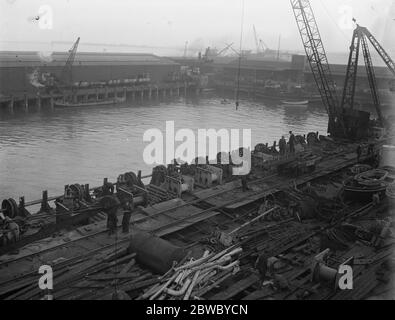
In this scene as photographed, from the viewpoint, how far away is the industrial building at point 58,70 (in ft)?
143

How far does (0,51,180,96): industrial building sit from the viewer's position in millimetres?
43469

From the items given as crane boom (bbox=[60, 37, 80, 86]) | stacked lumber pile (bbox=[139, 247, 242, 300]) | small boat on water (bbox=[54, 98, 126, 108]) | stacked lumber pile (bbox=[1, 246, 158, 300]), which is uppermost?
crane boom (bbox=[60, 37, 80, 86])

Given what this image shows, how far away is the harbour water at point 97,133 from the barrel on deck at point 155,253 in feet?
30.9

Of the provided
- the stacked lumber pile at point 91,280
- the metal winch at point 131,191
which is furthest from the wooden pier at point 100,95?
the stacked lumber pile at point 91,280

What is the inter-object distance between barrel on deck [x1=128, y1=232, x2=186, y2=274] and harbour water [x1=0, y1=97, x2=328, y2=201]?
9.43 meters

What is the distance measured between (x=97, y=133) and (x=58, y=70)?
20751 millimetres

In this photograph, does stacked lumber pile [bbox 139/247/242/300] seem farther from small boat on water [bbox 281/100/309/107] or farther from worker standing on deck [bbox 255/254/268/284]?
small boat on water [bbox 281/100/309/107]

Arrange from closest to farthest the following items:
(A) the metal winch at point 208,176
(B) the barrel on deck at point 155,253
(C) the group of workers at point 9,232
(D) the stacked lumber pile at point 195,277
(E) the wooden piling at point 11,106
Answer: (D) the stacked lumber pile at point 195,277
(B) the barrel on deck at point 155,253
(C) the group of workers at point 9,232
(A) the metal winch at point 208,176
(E) the wooden piling at point 11,106

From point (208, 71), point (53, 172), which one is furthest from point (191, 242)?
point (208, 71)

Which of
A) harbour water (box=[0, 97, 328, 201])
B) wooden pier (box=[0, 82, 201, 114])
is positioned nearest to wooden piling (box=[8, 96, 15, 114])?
wooden pier (box=[0, 82, 201, 114])

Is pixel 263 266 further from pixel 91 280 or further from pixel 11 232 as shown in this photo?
pixel 11 232

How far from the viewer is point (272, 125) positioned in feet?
128

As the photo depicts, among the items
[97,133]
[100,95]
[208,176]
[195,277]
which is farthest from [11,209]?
[100,95]

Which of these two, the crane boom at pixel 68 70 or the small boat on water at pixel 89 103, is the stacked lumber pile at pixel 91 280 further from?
the crane boom at pixel 68 70
